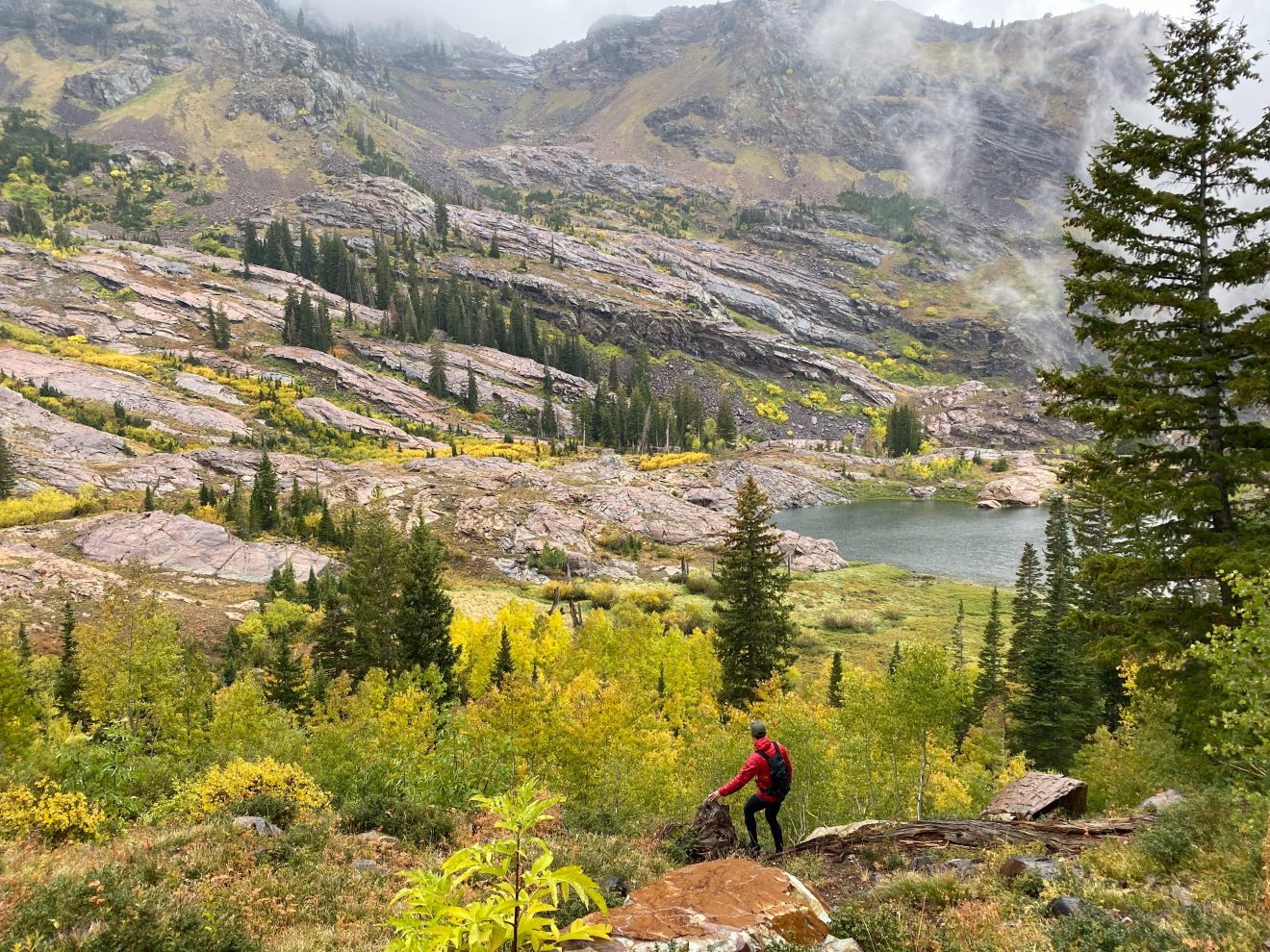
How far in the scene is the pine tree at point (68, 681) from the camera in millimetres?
28359

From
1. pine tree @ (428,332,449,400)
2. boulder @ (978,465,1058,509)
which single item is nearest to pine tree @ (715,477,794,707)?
pine tree @ (428,332,449,400)

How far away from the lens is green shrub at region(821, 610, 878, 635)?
62344 mm

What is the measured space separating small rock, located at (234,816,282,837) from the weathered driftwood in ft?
30.9

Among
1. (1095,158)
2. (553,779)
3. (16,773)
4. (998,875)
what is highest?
(1095,158)

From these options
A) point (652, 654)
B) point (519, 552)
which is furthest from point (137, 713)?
point (519, 552)

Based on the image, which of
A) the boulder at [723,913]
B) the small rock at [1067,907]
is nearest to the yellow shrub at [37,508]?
the boulder at [723,913]

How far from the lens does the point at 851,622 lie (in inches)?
2489

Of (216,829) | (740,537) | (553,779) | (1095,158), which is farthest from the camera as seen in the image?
(740,537)

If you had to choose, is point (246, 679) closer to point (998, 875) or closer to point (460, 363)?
point (998, 875)

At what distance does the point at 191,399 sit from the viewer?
9231 centimetres

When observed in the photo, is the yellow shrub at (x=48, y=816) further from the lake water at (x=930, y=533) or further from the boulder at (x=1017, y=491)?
the boulder at (x=1017, y=491)

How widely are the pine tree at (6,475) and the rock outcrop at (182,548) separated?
12.3 metres

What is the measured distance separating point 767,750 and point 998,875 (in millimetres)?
3600

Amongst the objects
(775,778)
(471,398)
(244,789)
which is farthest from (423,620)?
(471,398)
